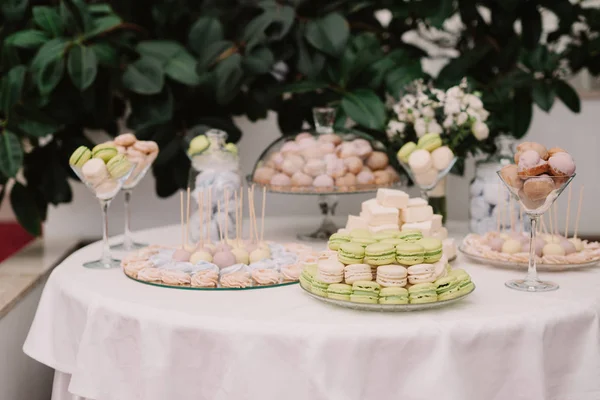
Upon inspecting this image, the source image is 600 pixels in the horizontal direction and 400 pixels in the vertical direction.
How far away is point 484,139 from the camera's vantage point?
2.22m

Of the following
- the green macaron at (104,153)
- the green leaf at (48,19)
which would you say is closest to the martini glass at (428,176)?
the green macaron at (104,153)

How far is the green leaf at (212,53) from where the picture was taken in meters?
2.49

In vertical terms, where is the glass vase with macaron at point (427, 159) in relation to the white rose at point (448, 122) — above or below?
below

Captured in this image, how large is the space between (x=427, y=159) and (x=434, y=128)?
0.21 metres

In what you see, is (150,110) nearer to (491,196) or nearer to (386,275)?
(491,196)

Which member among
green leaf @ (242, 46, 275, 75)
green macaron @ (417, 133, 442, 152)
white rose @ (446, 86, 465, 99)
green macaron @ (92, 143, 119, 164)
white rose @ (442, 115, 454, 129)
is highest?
green leaf @ (242, 46, 275, 75)

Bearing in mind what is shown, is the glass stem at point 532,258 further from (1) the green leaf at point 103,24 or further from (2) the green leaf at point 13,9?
(2) the green leaf at point 13,9

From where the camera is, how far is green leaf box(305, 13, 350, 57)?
247cm

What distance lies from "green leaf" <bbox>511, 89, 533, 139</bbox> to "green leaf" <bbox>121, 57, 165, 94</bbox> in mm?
1298

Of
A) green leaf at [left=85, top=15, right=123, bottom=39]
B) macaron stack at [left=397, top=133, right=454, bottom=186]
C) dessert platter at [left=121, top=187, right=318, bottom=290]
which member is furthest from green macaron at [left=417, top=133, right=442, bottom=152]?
green leaf at [left=85, top=15, right=123, bottom=39]

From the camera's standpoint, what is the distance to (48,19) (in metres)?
2.42

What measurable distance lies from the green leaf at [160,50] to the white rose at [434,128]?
963mm

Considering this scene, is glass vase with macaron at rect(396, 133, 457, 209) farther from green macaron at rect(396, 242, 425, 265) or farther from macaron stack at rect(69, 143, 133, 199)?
macaron stack at rect(69, 143, 133, 199)

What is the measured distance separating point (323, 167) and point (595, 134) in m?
1.71
